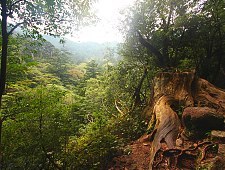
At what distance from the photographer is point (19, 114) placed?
563cm

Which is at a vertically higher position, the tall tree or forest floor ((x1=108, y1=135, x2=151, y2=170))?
the tall tree

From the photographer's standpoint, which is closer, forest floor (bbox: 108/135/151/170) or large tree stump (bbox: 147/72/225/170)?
forest floor (bbox: 108/135/151/170)

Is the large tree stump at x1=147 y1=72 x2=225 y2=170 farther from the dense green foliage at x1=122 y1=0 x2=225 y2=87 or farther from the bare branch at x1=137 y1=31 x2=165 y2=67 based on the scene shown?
the bare branch at x1=137 y1=31 x2=165 y2=67

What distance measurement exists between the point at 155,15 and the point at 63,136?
8741mm

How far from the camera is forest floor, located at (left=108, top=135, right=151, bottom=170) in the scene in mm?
5910

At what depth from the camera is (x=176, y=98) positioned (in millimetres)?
8516

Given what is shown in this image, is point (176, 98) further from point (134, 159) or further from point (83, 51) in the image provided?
point (83, 51)

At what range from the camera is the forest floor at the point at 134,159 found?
19.4 feet

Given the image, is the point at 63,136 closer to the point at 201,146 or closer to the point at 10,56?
the point at 10,56

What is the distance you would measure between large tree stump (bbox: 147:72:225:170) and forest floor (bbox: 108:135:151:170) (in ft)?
1.77

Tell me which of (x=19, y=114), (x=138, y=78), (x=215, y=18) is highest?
(x=215, y=18)

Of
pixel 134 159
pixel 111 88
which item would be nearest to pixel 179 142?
pixel 134 159

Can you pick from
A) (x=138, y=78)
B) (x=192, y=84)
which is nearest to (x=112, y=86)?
(x=138, y=78)

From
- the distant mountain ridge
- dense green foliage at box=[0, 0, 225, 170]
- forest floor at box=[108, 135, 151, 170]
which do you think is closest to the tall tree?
dense green foliage at box=[0, 0, 225, 170]
